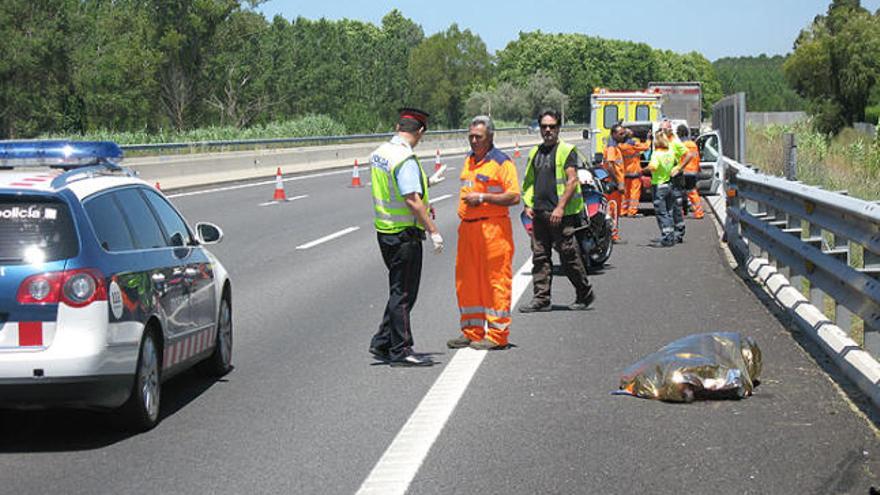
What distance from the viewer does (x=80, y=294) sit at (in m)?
6.66

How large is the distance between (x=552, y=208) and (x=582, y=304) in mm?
978

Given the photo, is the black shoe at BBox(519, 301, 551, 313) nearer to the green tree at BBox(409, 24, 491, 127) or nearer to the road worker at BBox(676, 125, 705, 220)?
the road worker at BBox(676, 125, 705, 220)

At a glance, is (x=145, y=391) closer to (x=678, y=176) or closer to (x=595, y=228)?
(x=595, y=228)

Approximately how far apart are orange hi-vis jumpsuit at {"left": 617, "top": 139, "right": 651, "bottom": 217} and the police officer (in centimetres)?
1277

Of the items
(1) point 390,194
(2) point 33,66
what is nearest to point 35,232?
(1) point 390,194

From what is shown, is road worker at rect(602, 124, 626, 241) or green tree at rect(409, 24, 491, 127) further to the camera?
green tree at rect(409, 24, 491, 127)

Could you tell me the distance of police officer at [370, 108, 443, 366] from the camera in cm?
916

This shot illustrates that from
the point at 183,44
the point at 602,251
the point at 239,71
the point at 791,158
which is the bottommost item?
the point at 602,251

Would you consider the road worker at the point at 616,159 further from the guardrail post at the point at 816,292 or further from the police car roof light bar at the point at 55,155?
the police car roof light bar at the point at 55,155

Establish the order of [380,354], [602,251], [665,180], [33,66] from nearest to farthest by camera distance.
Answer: [380,354] < [602,251] < [665,180] < [33,66]

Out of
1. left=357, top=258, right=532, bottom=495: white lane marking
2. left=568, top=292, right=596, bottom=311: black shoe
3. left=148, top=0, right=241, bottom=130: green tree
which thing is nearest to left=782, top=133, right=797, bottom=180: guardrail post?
left=568, top=292, right=596, bottom=311: black shoe

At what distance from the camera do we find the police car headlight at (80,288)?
6.64m

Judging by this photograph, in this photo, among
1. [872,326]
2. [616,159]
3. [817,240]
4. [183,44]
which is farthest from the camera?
[183,44]

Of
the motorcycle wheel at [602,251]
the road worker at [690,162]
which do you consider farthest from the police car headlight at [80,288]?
the road worker at [690,162]
